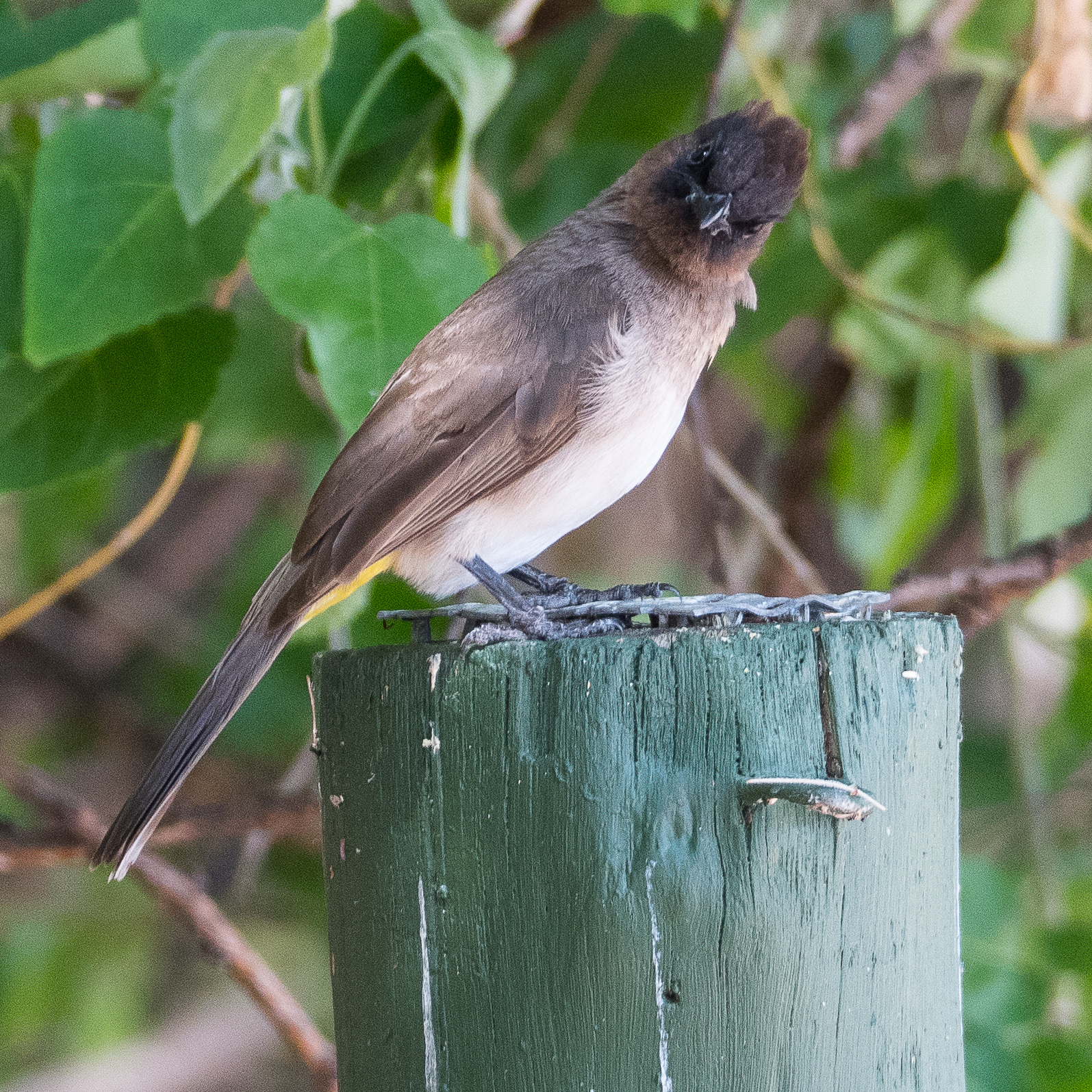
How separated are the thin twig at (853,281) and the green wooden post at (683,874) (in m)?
1.64

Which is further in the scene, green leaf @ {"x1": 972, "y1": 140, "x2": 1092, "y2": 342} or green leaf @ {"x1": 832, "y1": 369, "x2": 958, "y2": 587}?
green leaf @ {"x1": 832, "y1": 369, "x2": 958, "y2": 587}

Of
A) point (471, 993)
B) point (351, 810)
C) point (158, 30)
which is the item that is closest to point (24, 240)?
point (158, 30)

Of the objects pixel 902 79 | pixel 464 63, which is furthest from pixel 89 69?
pixel 902 79

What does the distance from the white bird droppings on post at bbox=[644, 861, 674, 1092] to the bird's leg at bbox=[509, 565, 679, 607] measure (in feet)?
1.42

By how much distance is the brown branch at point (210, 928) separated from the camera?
2.42 metres

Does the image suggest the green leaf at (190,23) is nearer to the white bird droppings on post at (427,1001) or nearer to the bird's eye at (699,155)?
the bird's eye at (699,155)

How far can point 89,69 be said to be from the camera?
2.02 m

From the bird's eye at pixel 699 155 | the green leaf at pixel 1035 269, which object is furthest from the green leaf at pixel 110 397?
the green leaf at pixel 1035 269

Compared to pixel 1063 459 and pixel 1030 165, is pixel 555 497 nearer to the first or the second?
pixel 1030 165

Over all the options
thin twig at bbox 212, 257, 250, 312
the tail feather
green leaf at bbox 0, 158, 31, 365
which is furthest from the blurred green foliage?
the tail feather

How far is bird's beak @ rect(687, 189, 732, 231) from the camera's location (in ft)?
6.48

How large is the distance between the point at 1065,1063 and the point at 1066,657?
107 centimetres

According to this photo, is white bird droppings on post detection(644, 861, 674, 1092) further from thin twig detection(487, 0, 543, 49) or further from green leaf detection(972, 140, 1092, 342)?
green leaf detection(972, 140, 1092, 342)

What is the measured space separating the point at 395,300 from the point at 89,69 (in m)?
0.65
